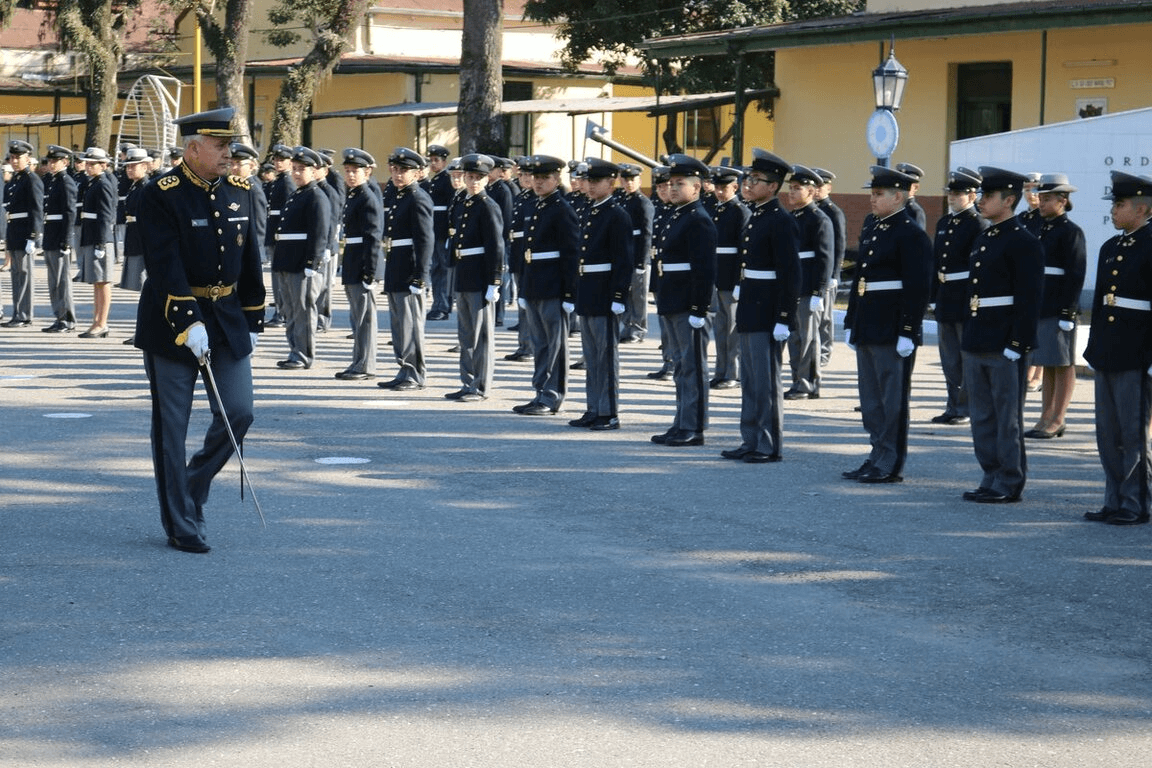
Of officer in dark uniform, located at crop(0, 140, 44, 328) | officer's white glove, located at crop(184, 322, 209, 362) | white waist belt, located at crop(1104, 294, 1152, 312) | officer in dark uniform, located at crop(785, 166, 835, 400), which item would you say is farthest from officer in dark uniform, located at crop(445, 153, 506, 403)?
officer in dark uniform, located at crop(0, 140, 44, 328)

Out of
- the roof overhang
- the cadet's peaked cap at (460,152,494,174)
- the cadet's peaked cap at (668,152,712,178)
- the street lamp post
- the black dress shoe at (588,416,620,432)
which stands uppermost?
the roof overhang

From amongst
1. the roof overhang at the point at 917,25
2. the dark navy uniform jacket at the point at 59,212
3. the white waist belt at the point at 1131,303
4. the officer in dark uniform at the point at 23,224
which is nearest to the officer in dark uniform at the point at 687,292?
the white waist belt at the point at 1131,303

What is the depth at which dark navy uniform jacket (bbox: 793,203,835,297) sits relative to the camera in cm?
1459

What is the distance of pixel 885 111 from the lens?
2170cm

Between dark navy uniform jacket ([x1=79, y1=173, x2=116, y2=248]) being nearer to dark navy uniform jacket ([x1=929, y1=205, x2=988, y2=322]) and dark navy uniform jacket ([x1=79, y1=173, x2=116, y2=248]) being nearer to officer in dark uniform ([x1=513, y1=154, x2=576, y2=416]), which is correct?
officer in dark uniform ([x1=513, y1=154, x2=576, y2=416])

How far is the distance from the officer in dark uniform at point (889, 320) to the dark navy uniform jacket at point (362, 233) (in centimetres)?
575

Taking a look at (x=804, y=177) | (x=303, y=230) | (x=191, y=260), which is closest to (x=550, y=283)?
(x=804, y=177)

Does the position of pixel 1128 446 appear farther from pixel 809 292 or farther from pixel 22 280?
pixel 22 280

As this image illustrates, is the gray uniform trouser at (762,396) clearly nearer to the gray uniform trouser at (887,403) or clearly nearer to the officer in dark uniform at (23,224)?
the gray uniform trouser at (887,403)

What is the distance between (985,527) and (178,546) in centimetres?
416

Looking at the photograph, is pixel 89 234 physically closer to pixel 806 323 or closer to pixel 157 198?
pixel 806 323

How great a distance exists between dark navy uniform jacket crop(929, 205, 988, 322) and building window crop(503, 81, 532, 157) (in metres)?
32.5

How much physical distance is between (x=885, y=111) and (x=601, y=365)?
10556 millimetres

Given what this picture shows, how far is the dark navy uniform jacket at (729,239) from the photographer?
14.8 m
